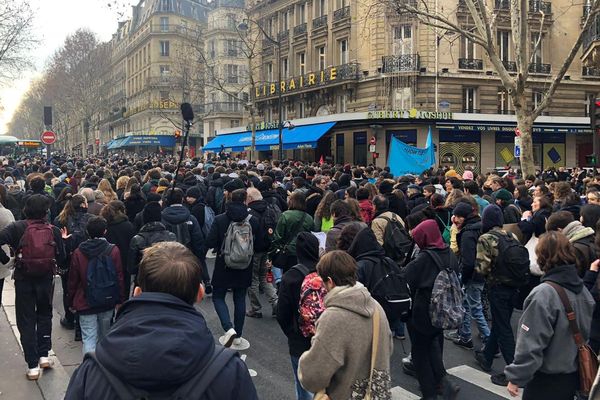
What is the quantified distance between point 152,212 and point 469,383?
3.75 meters

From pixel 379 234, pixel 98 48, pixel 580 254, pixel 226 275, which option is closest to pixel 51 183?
pixel 226 275

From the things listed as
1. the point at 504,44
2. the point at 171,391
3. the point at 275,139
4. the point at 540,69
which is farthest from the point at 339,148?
the point at 171,391

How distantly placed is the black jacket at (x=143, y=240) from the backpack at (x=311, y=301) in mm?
2293

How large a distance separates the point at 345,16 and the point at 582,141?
53.5 feet

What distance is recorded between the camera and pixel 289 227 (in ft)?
21.6

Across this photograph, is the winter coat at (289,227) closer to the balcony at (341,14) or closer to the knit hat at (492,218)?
the knit hat at (492,218)

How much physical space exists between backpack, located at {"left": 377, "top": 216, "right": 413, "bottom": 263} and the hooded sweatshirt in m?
3.40

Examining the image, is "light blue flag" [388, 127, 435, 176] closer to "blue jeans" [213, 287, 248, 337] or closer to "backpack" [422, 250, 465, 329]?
"blue jeans" [213, 287, 248, 337]

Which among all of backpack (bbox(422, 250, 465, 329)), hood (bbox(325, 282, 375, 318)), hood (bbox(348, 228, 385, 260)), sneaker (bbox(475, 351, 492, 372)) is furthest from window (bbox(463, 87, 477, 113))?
hood (bbox(325, 282, 375, 318))

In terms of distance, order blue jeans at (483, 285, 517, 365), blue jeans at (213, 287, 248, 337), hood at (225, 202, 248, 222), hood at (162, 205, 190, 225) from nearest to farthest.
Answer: blue jeans at (483, 285, 517, 365), blue jeans at (213, 287, 248, 337), hood at (225, 202, 248, 222), hood at (162, 205, 190, 225)

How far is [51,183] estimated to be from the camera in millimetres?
11062

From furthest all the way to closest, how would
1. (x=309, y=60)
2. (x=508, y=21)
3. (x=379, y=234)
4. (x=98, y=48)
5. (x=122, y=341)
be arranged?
(x=98, y=48) → (x=309, y=60) → (x=508, y=21) → (x=379, y=234) → (x=122, y=341)

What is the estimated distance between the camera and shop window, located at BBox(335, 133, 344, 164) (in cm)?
3096

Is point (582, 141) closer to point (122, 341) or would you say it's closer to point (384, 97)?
point (384, 97)
